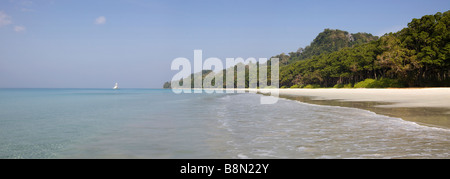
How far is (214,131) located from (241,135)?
1244 millimetres

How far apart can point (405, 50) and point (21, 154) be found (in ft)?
189

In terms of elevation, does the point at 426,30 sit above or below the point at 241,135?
above

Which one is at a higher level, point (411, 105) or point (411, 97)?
point (411, 97)

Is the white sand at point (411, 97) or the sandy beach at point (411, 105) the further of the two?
the white sand at point (411, 97)

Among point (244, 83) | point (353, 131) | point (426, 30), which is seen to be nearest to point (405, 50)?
point (426, 30)

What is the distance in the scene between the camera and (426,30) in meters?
49.3

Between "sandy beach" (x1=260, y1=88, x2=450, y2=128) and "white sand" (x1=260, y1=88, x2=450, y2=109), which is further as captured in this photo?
"white sand" (x1=260, y1=88, x2=450, y2=109)

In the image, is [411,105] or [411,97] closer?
[411,105]
